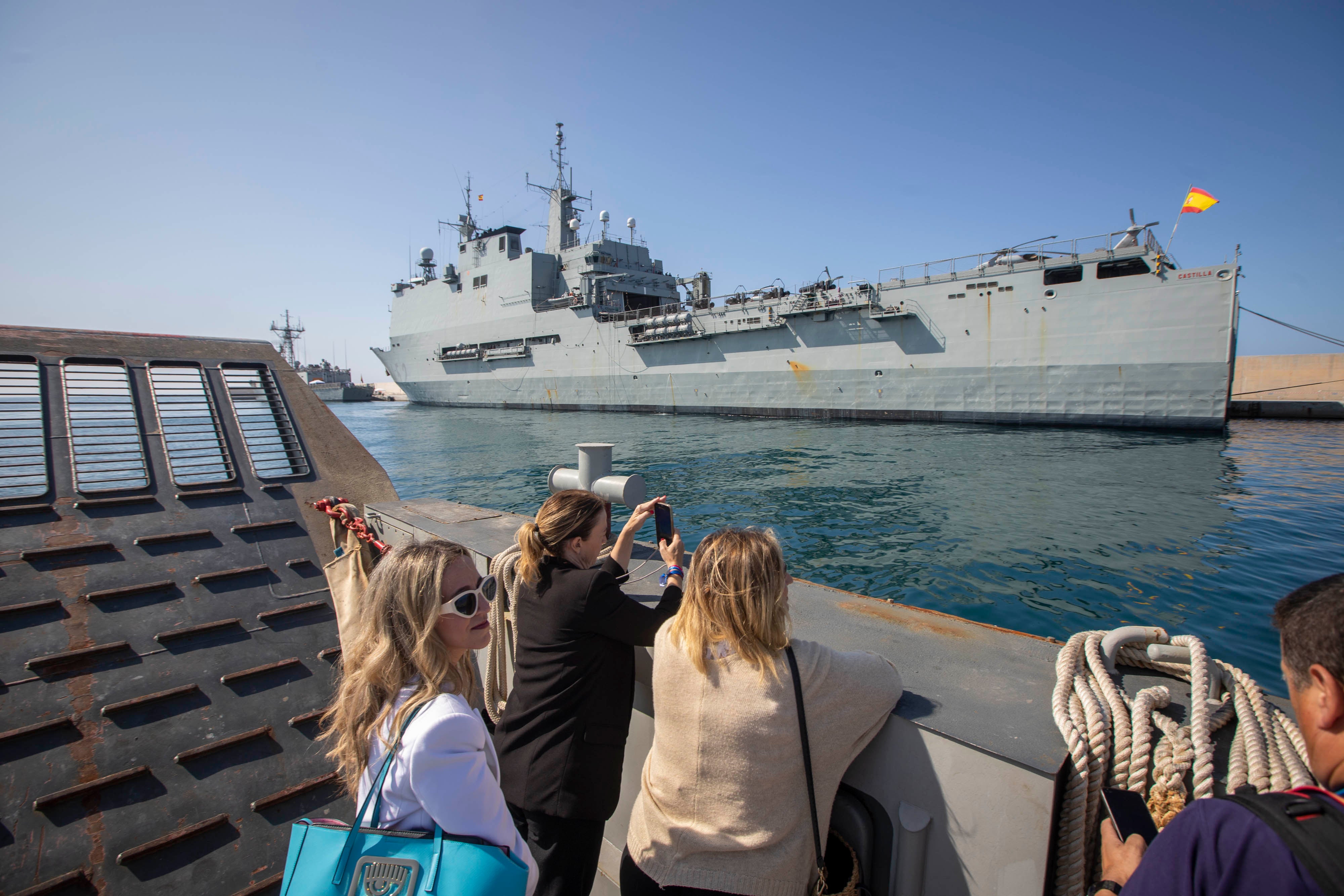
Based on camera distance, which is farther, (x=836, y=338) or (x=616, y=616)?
(x=836, y=338)

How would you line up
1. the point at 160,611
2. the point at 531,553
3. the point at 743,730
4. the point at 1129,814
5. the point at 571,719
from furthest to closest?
1. the point at 160,611
2. the point at 531,553
3. the point at 571,719
4. the point at 743,730
5. the point at 1129,814

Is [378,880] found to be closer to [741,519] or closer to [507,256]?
[741,519]

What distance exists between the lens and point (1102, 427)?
2144cm

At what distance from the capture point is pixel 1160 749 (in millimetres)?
1515

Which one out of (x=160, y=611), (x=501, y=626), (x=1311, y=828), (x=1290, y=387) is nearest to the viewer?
(x=1311, y=828)

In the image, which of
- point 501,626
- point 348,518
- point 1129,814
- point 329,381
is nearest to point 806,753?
point 1129,814

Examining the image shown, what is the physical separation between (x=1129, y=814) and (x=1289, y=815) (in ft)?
1.64

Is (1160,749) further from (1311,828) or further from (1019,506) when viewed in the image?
(1019,506)

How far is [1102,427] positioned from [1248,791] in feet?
83.0

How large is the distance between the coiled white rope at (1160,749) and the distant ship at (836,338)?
78.4 ft

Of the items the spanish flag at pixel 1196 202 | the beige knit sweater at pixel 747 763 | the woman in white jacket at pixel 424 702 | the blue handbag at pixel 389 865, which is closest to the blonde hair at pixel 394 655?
the woman in white jacket at pixel 424 702

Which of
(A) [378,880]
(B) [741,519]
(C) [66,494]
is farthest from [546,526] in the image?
(B) [741,519]

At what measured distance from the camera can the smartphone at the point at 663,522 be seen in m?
2.49

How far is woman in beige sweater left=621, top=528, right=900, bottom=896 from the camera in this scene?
1456 mm
